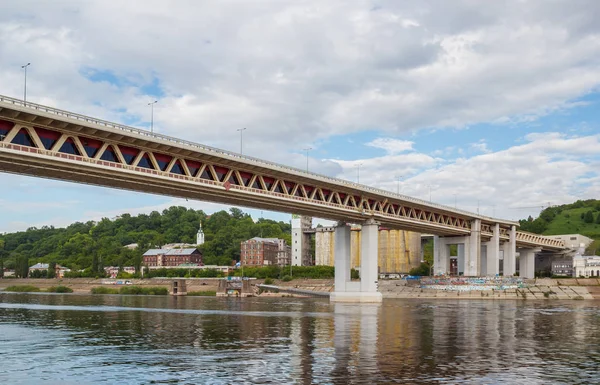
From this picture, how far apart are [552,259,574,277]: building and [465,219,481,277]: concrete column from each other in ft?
203

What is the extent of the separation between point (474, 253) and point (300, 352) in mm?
107816

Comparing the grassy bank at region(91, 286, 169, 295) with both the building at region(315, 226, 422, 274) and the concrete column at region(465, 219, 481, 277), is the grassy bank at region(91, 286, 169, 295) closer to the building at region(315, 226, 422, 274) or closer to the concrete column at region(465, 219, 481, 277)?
the building at region(315, 226, 422, 274)

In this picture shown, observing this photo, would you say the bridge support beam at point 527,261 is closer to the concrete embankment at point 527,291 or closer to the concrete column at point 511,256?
the concrete column at point 511,256

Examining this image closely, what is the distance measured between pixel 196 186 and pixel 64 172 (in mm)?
14345

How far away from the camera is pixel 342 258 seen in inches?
4129

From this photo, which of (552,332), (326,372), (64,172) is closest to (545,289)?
(552,332)

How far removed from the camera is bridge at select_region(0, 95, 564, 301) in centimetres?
5028

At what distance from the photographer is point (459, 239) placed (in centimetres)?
14162

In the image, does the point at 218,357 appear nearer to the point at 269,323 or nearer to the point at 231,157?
the point at 269,323

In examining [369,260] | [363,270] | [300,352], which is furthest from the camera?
[363,270]

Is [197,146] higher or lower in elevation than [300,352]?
higher

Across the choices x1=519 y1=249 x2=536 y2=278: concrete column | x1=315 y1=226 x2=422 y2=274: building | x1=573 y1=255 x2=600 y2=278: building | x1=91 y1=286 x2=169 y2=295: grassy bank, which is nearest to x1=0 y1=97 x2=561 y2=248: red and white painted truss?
x1=315 y1=226 x2=422 y2=274: building

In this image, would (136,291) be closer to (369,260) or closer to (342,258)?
(342,258)

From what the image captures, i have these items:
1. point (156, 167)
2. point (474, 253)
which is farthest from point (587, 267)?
point (156, 167)
